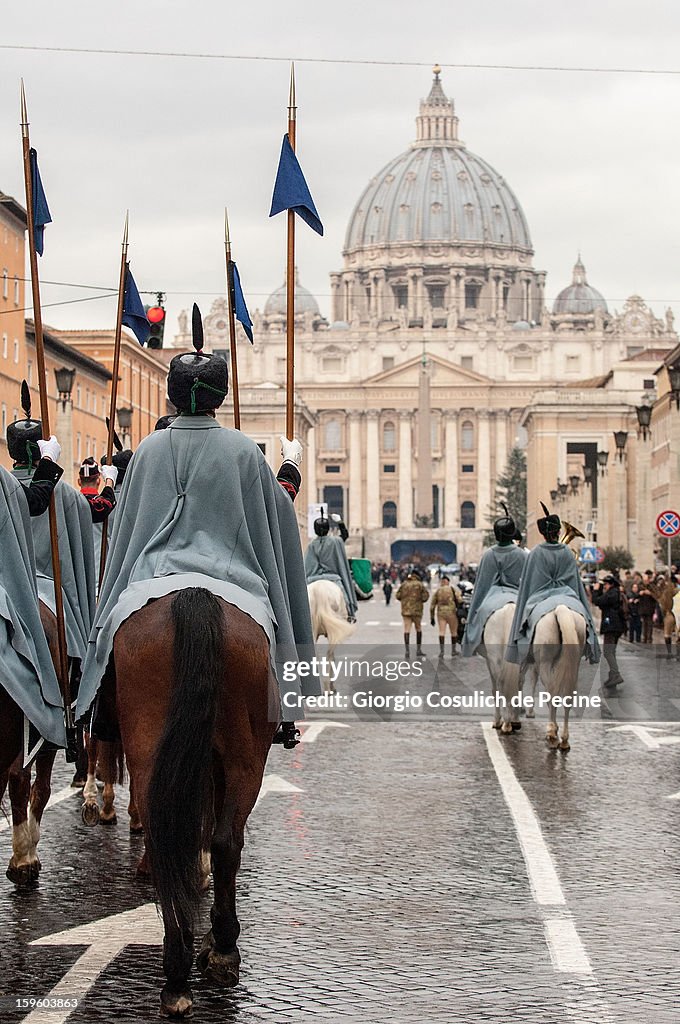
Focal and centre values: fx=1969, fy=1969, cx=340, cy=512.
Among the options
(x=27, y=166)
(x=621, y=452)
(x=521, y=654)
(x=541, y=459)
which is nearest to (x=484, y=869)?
(x=27, y=166)

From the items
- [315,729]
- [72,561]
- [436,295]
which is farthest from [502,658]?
[436,295]

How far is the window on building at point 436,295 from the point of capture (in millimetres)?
196875

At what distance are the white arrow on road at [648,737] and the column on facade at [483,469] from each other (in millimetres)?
159842

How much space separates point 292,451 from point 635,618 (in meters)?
31.4

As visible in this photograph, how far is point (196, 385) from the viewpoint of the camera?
711cm

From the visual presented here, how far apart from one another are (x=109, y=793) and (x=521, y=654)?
541cm

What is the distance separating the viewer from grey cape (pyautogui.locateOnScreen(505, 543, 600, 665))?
49.2ft

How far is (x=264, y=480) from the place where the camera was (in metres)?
7.11

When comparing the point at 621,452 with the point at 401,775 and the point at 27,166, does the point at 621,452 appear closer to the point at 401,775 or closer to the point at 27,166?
the point at 401,775

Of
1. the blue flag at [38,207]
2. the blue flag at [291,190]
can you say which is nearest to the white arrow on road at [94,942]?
the blue flag at [38,207]

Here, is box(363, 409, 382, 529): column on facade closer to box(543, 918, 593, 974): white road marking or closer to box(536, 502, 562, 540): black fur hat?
box(536, 502, 562, 540): black fur hat

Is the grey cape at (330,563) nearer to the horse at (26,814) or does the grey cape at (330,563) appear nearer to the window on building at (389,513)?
the horse at (26,814)

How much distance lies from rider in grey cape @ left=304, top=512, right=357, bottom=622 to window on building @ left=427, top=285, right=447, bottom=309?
581ft

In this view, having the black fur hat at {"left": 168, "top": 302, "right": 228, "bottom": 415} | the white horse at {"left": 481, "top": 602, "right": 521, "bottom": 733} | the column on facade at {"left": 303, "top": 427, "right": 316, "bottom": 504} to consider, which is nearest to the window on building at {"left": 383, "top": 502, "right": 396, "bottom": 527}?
the column on facade at {"left": 303, "top": 427, "right": 316, "bottom": 504}
